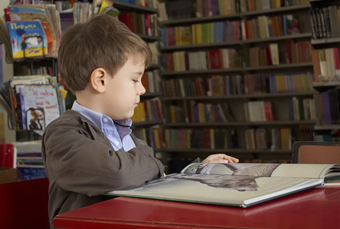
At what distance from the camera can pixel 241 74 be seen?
4895mm

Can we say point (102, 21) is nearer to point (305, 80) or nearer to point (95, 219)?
point (95, 219)

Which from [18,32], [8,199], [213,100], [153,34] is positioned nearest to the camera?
[8,199]

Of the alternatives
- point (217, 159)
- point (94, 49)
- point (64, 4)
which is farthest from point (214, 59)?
point (94, 49)

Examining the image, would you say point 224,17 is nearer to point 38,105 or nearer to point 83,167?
point 38,105

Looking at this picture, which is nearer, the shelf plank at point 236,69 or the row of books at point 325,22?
the row of books at point 325,22

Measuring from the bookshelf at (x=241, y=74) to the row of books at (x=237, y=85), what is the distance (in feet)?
0.16

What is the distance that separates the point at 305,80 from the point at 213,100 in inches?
48.1

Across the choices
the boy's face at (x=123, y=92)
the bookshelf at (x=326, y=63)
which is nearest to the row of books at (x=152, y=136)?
the bookshelf at (x=326, y=63)

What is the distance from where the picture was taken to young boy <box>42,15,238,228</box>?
74 centimetres

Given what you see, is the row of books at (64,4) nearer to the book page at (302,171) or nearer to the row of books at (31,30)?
the row of books at (31,30)

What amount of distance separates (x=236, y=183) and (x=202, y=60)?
4337 millimetres

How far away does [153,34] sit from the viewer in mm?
4758

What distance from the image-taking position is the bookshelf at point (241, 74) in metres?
4.45

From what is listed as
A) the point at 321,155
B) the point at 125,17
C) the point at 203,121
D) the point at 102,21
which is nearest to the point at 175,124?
the point at 203,121
